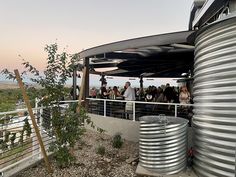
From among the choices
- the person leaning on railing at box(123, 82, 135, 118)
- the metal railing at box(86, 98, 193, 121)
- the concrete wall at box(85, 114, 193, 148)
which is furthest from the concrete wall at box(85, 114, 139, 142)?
the person leaning on railing at box(123, 82, 135, 118)

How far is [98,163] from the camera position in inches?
286

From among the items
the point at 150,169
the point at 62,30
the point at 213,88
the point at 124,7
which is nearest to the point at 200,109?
the point at 213,88

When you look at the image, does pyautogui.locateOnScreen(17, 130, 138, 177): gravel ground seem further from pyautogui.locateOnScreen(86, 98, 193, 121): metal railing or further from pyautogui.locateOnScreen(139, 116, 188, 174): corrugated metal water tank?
pyautogui.locateOnScreen(86, 98, 193, 121): metal railing

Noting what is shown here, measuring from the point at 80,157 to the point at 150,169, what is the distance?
2027 mm

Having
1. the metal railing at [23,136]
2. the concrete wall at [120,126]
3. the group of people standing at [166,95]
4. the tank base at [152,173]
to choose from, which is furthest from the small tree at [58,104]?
the group of people standing at [166,95]

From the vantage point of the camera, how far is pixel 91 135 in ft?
33.8

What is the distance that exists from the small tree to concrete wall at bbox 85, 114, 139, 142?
3231 mm

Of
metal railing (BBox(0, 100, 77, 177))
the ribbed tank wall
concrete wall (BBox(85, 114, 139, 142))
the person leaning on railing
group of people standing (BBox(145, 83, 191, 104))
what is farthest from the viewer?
the person leaning on railing

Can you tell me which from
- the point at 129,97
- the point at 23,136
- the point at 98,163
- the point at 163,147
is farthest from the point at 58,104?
the point at 129,97

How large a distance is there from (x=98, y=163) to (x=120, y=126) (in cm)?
305

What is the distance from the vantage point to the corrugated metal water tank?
648 centimetres

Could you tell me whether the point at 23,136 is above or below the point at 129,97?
below

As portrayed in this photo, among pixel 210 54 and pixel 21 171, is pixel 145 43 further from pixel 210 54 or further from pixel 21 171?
pixel 21 171

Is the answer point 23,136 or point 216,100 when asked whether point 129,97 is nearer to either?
point 23,136
